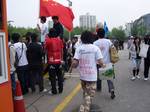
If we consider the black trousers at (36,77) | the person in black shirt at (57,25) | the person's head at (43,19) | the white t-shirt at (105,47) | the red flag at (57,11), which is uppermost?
the red flag at (57,11)

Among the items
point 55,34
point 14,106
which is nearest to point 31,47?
point 55,34

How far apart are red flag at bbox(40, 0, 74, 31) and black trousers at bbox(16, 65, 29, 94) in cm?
282

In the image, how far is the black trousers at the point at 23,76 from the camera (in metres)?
12.3

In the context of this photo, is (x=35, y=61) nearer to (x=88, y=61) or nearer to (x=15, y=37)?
(x=15, y=37)

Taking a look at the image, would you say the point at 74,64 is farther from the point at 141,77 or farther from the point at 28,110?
the point at 141,77

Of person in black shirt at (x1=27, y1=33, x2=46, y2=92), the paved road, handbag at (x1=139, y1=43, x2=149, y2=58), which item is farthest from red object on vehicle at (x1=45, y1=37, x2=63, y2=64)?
handbag at (x1=139, y1=43, x2=149, y2=58)

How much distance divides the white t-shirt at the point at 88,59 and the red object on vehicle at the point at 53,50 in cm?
310

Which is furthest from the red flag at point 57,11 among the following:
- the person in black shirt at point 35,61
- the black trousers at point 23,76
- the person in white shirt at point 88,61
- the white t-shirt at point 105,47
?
the person in white shirt at point 88,61

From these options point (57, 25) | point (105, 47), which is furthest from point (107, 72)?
point (57, 25)

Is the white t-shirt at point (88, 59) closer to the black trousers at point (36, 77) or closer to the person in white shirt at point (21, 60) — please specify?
the person in white shirt at point (21, 60)

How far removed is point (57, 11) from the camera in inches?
599

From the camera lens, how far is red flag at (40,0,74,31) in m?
14.8

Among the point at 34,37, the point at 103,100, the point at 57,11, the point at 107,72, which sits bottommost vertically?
the point at 103,100

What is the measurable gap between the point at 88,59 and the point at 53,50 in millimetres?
3254
